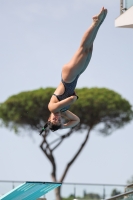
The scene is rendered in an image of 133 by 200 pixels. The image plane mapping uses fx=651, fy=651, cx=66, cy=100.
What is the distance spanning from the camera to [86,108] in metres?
43.0

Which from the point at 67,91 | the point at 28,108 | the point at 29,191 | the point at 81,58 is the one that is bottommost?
the point at 29,191

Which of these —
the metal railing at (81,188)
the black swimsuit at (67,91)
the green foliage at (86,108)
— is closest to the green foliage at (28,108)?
the green foliage at (86,108)

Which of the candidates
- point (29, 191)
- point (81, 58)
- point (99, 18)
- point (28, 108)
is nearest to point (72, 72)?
point (81, 58)

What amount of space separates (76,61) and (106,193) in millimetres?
11208

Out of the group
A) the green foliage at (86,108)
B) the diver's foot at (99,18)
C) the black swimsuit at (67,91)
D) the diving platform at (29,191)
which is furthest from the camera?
the green foliage at (86,108)

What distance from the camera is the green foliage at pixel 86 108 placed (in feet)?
139

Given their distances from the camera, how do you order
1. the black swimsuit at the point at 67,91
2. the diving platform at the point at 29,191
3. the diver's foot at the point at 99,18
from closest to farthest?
the diver's foot at the point at 99,18 < the black swimsuit at the point at 67,91 < the diving platform at the point at 29,191

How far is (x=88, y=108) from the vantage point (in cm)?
4316

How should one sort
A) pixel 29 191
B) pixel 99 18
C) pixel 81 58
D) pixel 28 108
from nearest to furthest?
pixel 99 18, pixel 81 58, pixel 29 191, pixel 28 108

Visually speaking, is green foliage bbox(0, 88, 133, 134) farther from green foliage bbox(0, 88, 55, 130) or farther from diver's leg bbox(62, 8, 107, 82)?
diver's leg bbox(62, 8, 107, 82)

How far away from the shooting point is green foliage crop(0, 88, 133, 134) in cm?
4244

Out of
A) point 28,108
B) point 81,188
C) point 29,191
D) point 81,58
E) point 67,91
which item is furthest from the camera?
point 28,108

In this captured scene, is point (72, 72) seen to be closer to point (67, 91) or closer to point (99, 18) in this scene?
point (67, 91)

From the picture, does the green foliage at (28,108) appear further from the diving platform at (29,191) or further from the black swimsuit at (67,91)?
the black swimsuit at (67,91)
